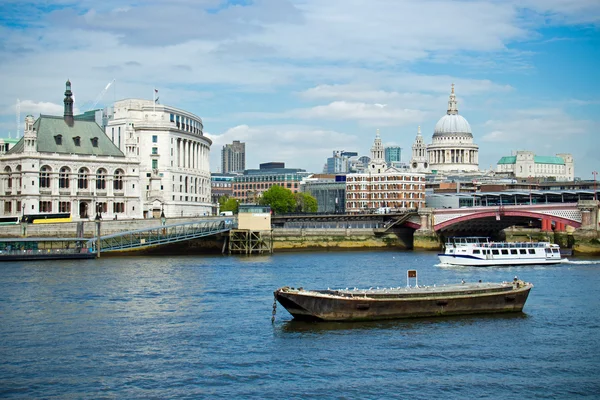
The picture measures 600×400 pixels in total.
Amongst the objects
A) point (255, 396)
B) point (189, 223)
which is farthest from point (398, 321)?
point (189, 223)

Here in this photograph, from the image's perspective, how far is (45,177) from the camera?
119125mm

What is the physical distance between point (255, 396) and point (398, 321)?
54.3ft

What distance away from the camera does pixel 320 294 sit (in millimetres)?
47562

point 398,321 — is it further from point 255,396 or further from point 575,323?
point 255,396

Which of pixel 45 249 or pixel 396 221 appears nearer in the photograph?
pixel 45 249

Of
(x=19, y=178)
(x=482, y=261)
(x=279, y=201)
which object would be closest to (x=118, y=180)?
(x=19, y=178)

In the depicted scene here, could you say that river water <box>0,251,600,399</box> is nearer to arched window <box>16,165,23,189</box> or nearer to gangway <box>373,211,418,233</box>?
arched window <box>16,165,23,189</box>

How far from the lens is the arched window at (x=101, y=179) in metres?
125

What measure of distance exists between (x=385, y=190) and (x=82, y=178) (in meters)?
64.3

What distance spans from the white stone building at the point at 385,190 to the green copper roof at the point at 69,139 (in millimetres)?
53949

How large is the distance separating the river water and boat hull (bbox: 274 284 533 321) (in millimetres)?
687

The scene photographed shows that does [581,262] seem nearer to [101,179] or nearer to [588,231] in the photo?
[588,231]

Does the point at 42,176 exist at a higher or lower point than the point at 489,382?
higher

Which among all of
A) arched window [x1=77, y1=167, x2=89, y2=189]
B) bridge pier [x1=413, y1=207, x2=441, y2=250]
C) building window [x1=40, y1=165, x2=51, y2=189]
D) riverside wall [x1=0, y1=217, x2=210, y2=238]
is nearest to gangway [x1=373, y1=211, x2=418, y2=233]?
bridge pier [x1=413, y1=207, x2=441, y2=250]
